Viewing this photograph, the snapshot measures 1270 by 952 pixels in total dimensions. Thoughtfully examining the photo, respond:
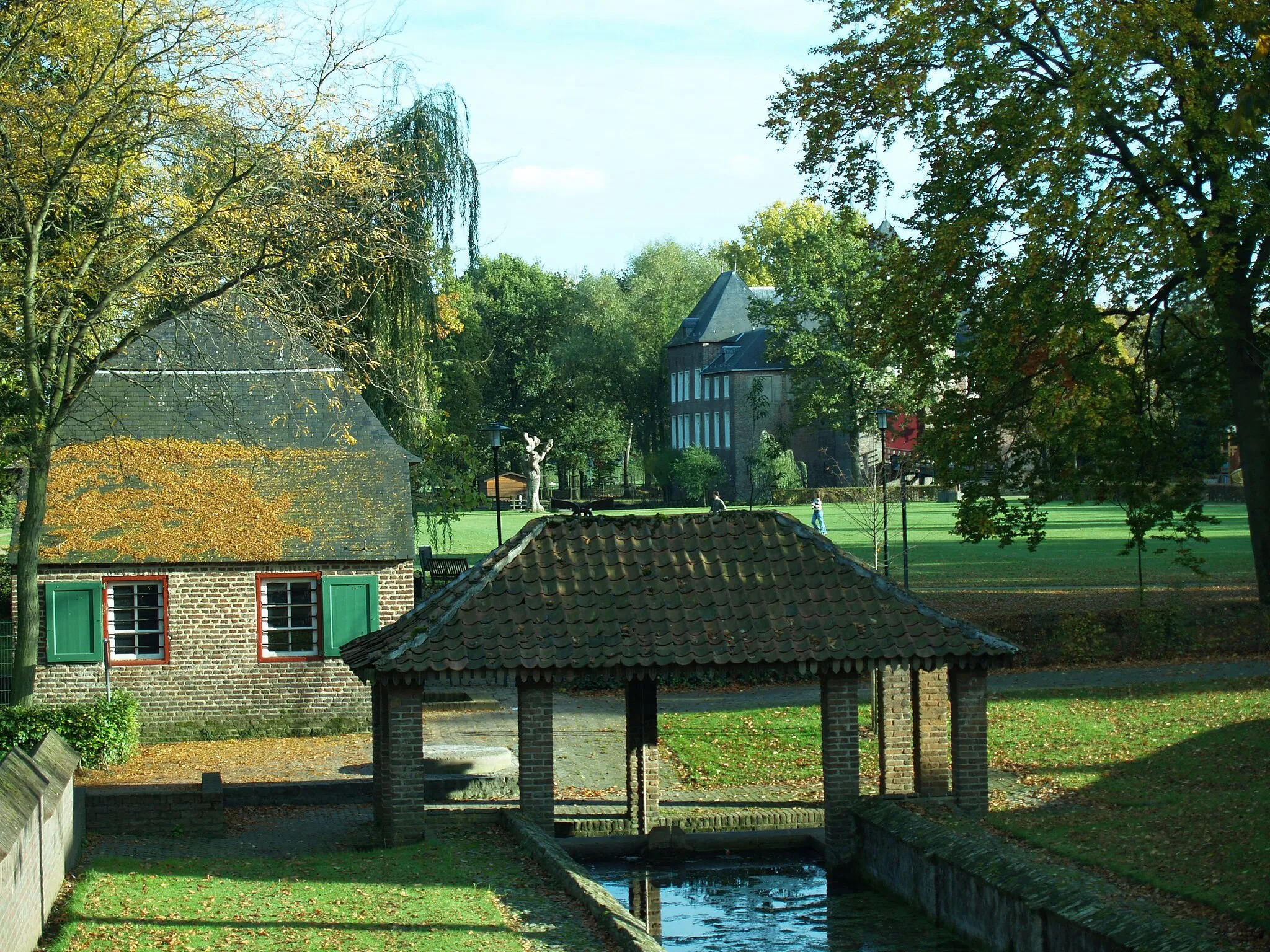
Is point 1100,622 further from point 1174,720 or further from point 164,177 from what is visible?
point 164,177

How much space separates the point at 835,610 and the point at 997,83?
11922mm

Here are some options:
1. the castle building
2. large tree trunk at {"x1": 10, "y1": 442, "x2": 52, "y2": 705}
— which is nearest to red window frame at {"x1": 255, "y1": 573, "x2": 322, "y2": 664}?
large tree trunk at {"x1": 10, "y1": 442, "x2": 52, "y2": 705}

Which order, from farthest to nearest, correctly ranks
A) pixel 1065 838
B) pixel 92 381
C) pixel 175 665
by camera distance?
pixel 92 381
pixel 175 665
pixel 1065 838

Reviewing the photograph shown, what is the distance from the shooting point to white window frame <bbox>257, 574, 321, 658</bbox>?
24031 mm

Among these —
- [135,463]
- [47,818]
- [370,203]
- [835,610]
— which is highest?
[370,203]

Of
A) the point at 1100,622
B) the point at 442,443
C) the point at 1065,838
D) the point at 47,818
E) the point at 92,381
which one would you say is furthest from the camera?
the point at 442,443

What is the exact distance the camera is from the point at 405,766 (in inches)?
572

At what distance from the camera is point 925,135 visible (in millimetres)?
24672

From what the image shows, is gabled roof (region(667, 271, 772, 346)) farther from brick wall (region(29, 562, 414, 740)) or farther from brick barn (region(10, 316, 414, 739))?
brick wall (region(29, 562, 414, 740))

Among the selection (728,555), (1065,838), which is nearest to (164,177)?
(728,555)

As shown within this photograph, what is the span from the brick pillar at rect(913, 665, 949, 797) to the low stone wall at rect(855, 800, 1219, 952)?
1246 mm

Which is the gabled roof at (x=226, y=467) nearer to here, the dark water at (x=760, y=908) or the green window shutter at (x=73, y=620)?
the green window shutter at (x=73, y=620)

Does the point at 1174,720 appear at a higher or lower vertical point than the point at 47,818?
lower

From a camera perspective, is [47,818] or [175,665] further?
[175,665]
